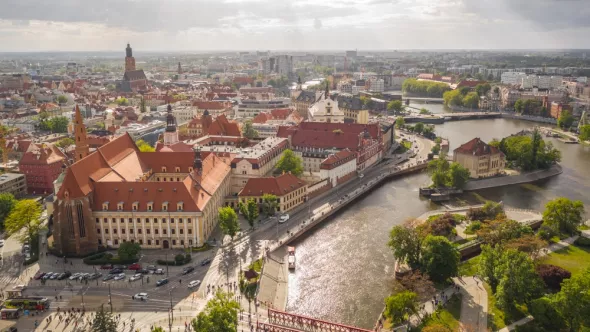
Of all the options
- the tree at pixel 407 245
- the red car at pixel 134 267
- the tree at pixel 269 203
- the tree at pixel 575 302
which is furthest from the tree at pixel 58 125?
the tree at pixel 575 302

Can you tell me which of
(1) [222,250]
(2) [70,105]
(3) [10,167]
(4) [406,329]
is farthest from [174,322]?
(2) [70,105]

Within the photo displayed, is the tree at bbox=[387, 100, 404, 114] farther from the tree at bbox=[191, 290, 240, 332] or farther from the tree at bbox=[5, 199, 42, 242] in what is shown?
the tree at bbox=[191, 290, 240, 332]

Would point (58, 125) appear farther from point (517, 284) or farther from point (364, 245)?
point (517, 284)

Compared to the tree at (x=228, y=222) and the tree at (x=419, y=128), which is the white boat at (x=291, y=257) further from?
the tree at (x=419, y=128)

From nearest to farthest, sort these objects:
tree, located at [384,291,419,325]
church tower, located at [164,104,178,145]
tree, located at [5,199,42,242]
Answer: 1. tree, located at [384,291,419,325]
2. tree, located at [5,199,42,242]
3. church tower, located at [164,104,178,145]

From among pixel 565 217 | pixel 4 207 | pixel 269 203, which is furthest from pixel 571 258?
pixel 4 207

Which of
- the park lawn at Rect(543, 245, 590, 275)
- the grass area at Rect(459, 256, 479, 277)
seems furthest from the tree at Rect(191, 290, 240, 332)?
the park lawn at Rect(543, 245, 590, 275)
